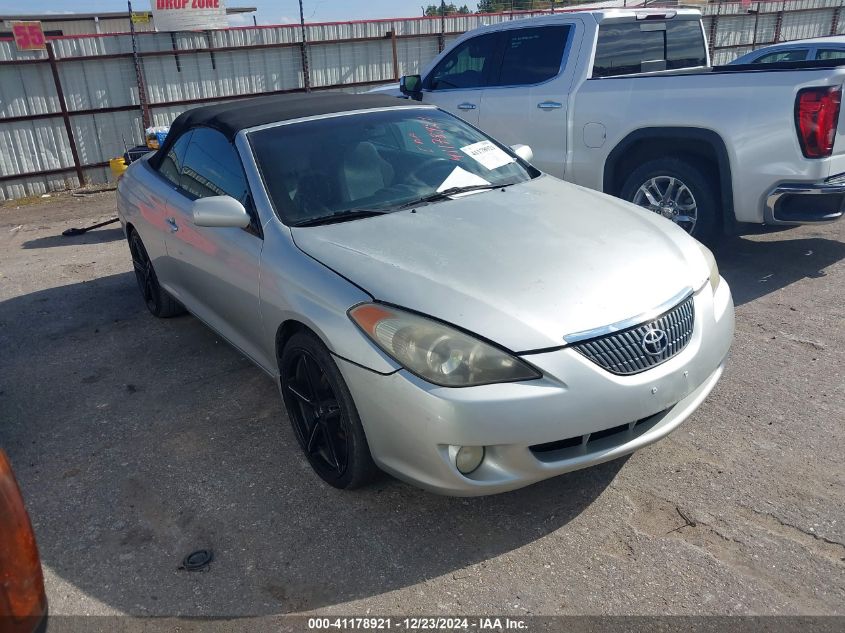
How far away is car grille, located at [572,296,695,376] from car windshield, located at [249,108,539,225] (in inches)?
55.4

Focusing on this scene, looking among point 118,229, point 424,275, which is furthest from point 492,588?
point 118,229

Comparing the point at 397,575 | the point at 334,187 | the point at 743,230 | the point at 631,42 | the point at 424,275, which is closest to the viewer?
the point at 397,575

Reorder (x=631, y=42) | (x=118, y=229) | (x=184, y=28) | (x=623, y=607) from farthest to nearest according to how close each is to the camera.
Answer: (x=184, y=28), (x=118, y=229), (x=631, y=42), (x=623, y=607)

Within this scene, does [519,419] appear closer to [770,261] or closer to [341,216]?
[341,216]

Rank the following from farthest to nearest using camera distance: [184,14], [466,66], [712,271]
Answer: [184,14]
[466,66]
[712,271]

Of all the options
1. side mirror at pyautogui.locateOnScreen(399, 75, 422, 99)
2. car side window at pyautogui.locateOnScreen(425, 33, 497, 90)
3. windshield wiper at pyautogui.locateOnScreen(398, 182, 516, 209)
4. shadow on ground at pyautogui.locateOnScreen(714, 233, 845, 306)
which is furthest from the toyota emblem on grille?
side mirror at pyautogui.locateOnScreen(399, 75, 422, 99)

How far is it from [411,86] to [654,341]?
5.45 m

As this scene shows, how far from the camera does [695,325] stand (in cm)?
296

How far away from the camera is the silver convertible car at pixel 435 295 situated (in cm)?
260

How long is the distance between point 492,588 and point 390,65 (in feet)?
44.6

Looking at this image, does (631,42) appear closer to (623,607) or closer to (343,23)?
(623,607)

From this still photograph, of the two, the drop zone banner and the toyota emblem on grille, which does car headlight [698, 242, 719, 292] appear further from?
the drop zone banner

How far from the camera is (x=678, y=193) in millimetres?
5703

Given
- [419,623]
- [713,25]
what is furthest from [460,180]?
[713,25]
